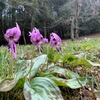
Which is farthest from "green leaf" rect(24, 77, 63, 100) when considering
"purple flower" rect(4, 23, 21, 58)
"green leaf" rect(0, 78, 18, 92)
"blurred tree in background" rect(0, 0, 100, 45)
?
"blurred tree in background" rect(0, 0, 100, 45)

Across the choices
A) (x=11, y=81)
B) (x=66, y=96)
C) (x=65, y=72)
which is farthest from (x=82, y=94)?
→ (x=11, y=81)

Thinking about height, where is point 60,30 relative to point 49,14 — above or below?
below

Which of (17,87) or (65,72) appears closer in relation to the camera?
(17,87)

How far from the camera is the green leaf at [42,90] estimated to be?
97 centimetres

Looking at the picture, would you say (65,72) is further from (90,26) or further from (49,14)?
(90,26)

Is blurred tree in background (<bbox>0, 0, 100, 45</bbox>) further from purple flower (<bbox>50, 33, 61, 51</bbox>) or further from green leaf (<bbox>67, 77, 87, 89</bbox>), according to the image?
green leaf (<bbox>67, 77, 87, 89</bbox>)

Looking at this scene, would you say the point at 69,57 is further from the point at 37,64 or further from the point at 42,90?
the point at 42,90

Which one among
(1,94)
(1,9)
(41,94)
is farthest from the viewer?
(1,9)

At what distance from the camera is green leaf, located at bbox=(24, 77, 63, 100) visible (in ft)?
3.19

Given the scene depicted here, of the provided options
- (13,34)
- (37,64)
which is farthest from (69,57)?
(13,34)

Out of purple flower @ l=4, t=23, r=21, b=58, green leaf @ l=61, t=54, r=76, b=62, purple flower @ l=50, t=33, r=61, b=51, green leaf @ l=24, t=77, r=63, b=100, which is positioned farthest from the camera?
green leaf @ l=61, t=54, r=76, b=62

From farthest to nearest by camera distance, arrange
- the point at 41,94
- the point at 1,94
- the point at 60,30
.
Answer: the point at 60,30
the point at 1,94
the point at 41,94

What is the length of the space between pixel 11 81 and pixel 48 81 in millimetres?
180

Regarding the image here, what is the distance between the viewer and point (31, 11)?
20812 millimetres
